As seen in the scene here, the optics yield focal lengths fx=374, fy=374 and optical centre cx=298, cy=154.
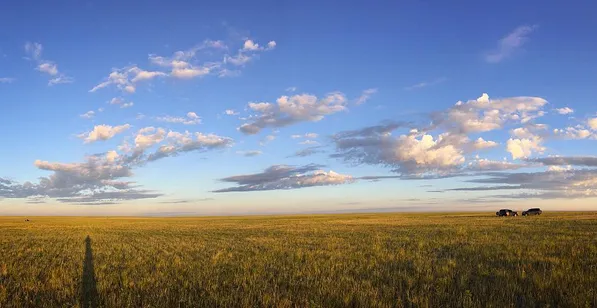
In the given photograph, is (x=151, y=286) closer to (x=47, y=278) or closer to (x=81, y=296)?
(x=81, y=296)

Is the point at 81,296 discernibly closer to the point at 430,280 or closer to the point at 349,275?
the point at 349,275

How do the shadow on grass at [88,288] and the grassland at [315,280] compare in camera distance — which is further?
the shadow on grass at [88,288]

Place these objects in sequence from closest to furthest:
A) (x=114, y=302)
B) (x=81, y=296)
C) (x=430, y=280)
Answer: (x=114, y=302), (x=81, y=296), (x=430, y=280)

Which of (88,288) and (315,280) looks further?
(315,280)

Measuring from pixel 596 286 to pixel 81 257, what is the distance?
20.4m

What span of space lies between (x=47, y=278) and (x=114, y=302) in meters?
5.28

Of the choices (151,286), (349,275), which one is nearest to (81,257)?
(151,286)

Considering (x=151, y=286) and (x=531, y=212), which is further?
(x=531, y=212)

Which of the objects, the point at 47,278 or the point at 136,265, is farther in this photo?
the point at 136,265

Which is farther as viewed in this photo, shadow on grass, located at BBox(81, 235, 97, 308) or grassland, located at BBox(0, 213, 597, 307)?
shadow on grass, located at BBox(81, 235, 97, 308)

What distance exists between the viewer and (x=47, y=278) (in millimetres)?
12305

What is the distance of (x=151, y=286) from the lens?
431 inches

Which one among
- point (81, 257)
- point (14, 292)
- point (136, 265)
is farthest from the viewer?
point (81, 257)

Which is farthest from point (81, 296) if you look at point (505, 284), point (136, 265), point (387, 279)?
point (505, 284)
